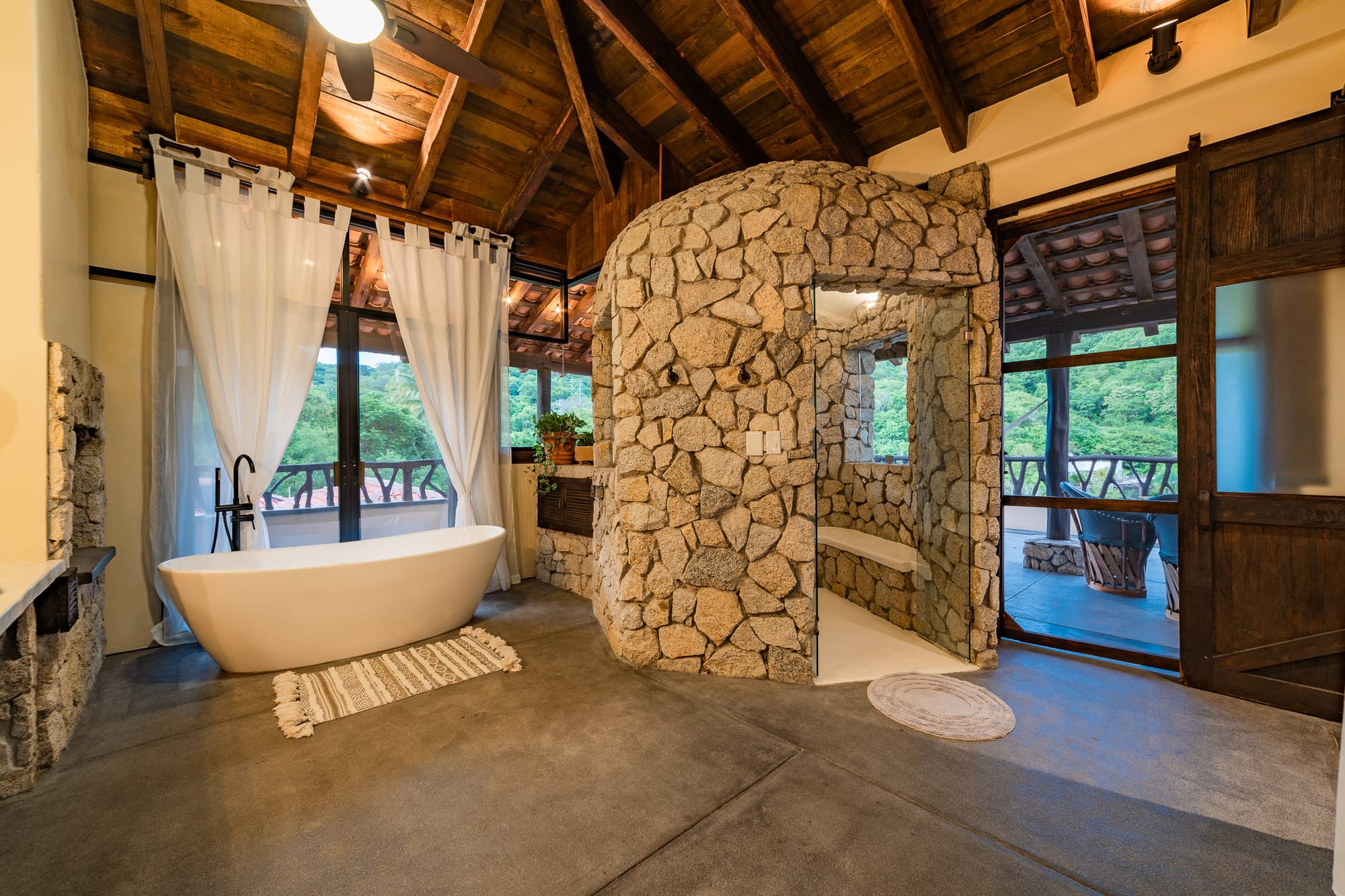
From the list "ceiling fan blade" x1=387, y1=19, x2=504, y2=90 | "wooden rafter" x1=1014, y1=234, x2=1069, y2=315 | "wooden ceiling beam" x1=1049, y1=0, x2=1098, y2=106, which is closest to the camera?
"ceiling fan blade" x1=387, y1=19, x2=504, y2=90

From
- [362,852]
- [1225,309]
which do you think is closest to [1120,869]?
[362,852]

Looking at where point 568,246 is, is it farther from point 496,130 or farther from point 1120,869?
point 1120,869

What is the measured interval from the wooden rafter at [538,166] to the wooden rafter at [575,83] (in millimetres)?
120

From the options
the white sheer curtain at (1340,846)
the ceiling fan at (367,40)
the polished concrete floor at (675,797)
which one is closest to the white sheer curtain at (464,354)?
the ceiling fan at (367,40)

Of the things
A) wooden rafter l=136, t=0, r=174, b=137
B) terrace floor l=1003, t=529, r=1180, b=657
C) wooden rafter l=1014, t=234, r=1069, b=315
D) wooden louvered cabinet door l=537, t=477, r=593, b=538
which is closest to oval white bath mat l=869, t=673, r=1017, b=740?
terrace floor l=1003, t=529, r=1180, b=657

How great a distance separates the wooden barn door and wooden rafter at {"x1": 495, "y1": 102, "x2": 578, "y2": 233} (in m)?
3.63

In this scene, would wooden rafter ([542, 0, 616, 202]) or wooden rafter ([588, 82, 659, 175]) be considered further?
wooden rafter ([588, 82, 659, 175])

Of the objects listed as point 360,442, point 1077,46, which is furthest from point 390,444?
point 1077,46

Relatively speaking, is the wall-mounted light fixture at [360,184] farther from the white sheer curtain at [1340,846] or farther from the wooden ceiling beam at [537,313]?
the white sheer curtain at [1340,846]

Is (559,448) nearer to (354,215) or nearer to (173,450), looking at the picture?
(354,215)

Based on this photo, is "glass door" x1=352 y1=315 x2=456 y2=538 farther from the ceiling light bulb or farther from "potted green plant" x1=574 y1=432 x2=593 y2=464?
the ceiling light bulb

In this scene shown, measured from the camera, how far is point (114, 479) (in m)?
2.95

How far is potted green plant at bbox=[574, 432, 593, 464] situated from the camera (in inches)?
165

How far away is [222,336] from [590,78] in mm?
2938
